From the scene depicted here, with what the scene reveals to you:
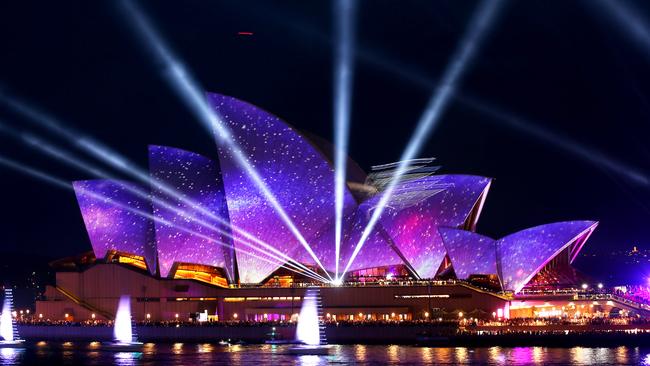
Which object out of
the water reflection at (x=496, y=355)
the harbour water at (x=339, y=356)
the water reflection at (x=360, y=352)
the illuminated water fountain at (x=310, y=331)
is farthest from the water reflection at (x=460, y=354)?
the illuminated water fountain at (x=310, y=331)

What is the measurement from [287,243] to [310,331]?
11.2 m

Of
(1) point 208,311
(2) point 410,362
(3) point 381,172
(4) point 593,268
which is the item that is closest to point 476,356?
(2) point 410,362

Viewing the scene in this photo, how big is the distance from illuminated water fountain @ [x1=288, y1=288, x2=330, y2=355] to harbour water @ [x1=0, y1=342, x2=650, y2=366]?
36.7 inches

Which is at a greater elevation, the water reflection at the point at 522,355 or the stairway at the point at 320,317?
the stairway at the point at 320,317

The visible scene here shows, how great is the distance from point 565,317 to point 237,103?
27685mm

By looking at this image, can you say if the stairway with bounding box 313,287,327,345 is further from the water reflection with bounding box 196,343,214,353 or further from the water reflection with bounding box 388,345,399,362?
the water reflection with bounding box 196,343,214,353

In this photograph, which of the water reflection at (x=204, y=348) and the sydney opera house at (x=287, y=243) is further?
the sydney opera house at (x=287, y=243)

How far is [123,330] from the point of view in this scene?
2916 inches

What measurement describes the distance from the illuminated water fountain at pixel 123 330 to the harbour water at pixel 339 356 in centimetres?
121

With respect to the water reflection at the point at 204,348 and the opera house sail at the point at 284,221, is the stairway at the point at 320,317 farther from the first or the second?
the water reflection at the point at 204,348

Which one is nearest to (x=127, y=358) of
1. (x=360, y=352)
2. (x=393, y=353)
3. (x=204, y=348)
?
(x=204, y=348)

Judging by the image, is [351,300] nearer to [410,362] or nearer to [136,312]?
[136,312]

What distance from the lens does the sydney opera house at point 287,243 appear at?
231 feet

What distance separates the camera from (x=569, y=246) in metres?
71.2
